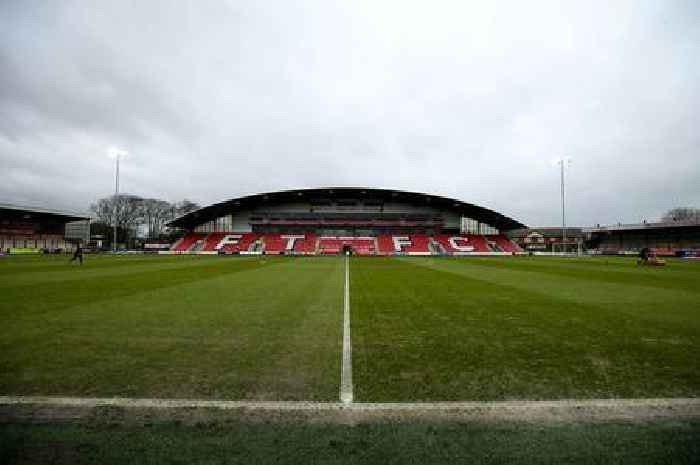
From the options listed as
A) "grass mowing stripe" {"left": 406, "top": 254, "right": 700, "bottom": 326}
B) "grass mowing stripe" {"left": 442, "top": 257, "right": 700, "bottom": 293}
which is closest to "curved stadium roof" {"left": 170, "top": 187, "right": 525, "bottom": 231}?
"grass mowing stripe" {"left": 442, "top": 257, "right": 700, "bottom": 293}

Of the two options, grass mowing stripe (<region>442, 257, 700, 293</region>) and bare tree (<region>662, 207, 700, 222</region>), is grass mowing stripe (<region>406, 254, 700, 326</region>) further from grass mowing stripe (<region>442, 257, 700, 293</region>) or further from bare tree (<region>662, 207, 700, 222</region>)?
bare tree (<region>662, 207, 700, 222</region>)

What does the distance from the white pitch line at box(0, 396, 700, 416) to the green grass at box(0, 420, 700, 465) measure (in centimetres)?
30

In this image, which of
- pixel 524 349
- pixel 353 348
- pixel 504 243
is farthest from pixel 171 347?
pixel 504 243

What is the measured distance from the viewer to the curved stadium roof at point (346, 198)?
233 feet

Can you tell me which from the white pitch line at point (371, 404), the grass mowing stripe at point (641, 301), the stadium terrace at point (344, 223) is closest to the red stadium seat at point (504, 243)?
the stadium terrace at point (344, 223)

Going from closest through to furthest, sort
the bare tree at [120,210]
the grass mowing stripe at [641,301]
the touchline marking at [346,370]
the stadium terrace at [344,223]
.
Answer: the touchline marking at [346,370] < the grass mowing stripe at [641,301] < the stadium terrace at [344,223] < the bare tree at [120,210]

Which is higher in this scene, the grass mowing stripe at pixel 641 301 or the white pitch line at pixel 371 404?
the white pitch line at pixel 371 404

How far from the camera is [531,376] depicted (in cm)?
433

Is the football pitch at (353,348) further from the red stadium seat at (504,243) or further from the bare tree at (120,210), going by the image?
the bare tree at (120,210)

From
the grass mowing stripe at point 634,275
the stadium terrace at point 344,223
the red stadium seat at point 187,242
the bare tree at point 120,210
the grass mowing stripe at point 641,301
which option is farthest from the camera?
the bare tree at point 120,210

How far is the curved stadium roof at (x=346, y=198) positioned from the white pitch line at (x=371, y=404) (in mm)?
68144

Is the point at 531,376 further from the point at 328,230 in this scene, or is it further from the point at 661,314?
the point at 328,230

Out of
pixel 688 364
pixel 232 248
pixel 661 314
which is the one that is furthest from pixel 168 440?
pixel 232 248

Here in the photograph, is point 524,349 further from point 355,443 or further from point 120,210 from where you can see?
point 120,210
